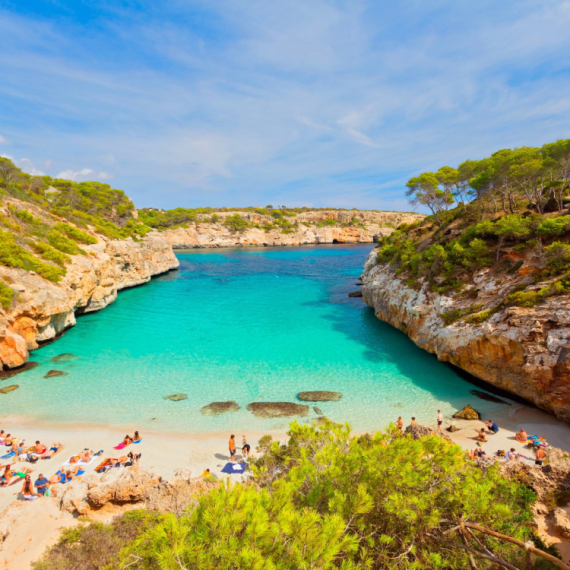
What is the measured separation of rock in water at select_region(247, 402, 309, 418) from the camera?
43.6ft

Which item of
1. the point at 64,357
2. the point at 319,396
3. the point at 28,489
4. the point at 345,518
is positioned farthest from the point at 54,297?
the point at 345,518

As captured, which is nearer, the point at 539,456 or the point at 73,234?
the point at 539,456

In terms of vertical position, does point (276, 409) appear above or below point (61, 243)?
below

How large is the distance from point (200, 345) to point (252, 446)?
10535 mm

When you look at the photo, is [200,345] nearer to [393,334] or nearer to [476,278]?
[393,334]

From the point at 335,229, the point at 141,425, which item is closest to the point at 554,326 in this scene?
the point at 141,425

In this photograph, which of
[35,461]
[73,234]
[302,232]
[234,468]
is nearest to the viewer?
[234,468]

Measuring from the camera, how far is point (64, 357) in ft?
61.0

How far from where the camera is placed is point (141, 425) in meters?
12.6

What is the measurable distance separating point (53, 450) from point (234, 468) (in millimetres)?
6879

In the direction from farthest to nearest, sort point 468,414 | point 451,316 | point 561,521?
point 451,316 < point 468,414 < point 561,521

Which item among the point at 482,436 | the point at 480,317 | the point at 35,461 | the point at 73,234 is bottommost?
the point at 35,461

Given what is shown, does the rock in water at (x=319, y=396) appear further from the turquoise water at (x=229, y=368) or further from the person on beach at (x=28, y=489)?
the person on beach at (x=28, y=489)

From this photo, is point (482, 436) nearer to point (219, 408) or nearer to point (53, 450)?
point (219, 408)
